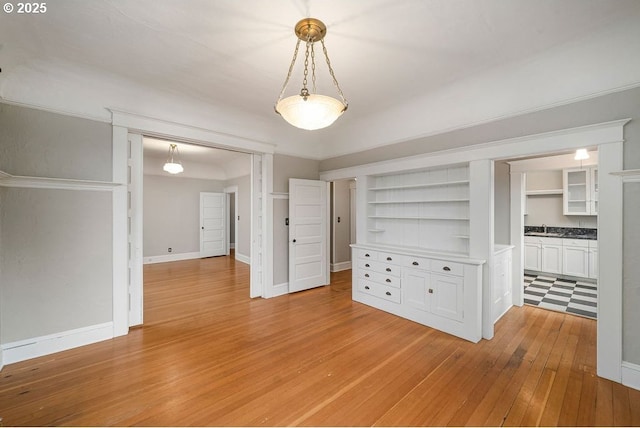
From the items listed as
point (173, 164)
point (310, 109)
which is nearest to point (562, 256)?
point (310, 109)

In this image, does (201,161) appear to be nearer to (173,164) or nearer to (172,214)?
(173,164)

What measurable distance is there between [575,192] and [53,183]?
334 inches

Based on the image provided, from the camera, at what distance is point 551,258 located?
5289mm

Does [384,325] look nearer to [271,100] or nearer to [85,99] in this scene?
[271,100]

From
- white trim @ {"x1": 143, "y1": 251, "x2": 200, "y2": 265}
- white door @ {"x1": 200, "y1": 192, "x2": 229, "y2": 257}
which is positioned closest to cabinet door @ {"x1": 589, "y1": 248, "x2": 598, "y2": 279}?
white door @ {"x1": 200, "y1": 192, "x2": 229, "y2": 257}

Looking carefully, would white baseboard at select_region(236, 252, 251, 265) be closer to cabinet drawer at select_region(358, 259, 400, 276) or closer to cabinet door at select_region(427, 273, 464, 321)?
cabinet drawer at select_region(358, 259, 400, 276)

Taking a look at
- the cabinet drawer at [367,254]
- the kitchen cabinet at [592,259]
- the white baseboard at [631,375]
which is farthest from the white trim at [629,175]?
the kitchen cabinet at [592,259]

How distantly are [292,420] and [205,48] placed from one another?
323cm

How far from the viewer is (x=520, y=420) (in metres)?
1.80

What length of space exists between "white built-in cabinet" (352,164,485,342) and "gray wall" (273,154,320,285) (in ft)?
4.10

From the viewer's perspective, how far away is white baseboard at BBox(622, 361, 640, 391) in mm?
2133

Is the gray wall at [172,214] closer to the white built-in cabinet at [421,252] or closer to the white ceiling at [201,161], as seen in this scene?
the white ceiling at [201,161]

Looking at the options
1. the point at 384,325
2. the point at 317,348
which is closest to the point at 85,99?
the point at 317,348

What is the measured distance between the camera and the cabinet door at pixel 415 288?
3.38 metres
